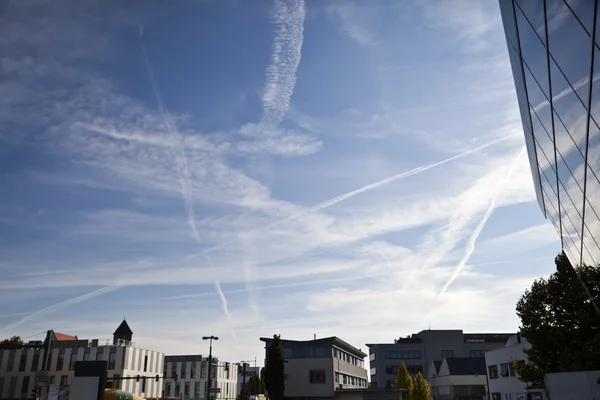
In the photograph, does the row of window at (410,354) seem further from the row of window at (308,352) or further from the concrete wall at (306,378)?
the concrete wall at (306,378)

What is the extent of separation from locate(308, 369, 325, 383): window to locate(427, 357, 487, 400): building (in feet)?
115

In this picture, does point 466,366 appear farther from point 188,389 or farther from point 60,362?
point 60,362

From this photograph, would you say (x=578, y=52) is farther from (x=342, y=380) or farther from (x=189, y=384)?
(x=189, y=384)

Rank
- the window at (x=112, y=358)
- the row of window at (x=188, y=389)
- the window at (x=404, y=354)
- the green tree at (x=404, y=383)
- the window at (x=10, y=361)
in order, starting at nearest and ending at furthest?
the green tree at (x=404, y=383) → the window at (x=112, y=358) → the window at (x=10, y=361) → the row of window at (x=188, y=389) → the window at (x=404, y=354)

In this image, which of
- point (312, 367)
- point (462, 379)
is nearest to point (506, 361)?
point (312, 367)

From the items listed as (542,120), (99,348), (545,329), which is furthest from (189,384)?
(542,120)

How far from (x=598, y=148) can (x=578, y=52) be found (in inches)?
90.5

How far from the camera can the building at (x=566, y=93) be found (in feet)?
29.1

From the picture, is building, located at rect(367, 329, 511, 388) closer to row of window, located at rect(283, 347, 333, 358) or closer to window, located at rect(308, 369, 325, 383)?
row of window, located at rect(283, 347, 333, 358)

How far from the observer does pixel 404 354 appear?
11025 cm

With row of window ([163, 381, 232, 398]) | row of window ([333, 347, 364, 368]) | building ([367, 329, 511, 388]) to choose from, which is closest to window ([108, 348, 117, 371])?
row of window ([163, 381, 232, 398])

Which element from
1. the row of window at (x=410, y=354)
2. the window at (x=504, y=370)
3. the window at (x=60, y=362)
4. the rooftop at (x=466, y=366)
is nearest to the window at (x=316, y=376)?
the window at (x=504, y=370)

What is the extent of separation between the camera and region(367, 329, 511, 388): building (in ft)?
358

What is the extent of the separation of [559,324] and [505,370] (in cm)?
2601
